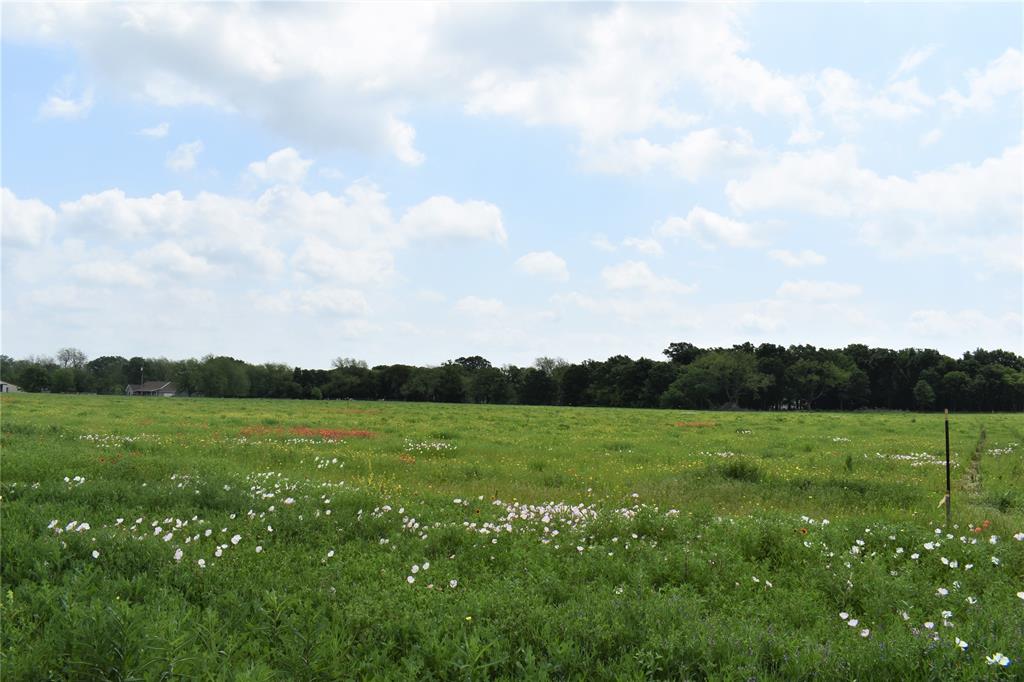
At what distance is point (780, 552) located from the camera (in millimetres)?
7902

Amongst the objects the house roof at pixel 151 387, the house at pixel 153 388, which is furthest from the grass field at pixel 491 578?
the house roof at pixel 151 387

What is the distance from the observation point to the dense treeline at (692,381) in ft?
315

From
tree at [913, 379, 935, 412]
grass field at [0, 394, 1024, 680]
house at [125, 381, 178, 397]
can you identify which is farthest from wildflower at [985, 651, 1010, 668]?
house at [125, 381, 178, 397]

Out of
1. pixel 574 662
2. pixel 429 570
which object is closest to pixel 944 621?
pixel 574 662

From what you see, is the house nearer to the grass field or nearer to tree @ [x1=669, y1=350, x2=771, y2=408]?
tree @ [x1=669, y1=350, x2=771, y2=408]

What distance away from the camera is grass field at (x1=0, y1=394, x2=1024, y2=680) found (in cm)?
493

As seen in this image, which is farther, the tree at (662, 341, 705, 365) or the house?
the house

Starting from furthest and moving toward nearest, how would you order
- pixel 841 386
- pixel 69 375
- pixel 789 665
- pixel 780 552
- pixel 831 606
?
pixel 69 375, pixel 841 386, pixel 780 552, pixel 831 606, pixel 789 665

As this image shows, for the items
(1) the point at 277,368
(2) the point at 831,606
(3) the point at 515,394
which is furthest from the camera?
(1) the point at 277,368

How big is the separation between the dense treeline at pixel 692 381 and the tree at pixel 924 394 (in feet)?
0.47

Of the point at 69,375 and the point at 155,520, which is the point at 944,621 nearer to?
the point at 155,520

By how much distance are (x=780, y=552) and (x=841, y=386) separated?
10299 centimetres

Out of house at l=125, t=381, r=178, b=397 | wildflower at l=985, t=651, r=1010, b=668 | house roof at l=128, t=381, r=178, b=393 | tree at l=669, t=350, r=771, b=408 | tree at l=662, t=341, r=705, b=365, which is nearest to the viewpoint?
wildflower at l=985, t=651, r=1010, b=668

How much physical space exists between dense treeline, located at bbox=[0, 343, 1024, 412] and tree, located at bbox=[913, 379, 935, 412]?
143 mm
